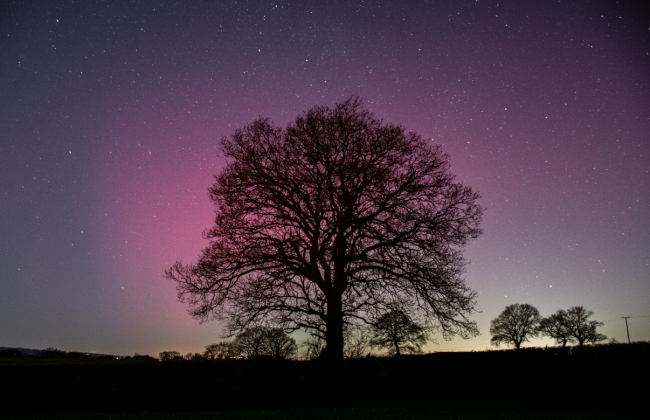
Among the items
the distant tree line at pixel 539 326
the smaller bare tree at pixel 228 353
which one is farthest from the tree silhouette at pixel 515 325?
the smaller bare tree at pixel 228 353

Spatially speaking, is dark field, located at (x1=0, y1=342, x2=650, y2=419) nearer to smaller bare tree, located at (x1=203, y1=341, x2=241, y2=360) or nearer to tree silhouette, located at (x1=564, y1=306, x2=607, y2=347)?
smaller bare tree, located at (x1=203, y1=341, x2=241, y2=360)

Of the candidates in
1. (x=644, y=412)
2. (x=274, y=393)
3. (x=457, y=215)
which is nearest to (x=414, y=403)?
(x=274, y=393)

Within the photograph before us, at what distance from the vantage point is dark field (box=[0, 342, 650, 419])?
460 inches

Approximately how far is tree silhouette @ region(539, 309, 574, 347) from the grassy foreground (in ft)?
174

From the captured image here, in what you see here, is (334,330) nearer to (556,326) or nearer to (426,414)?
(426,414)

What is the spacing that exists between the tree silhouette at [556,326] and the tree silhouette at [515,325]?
1.01 m

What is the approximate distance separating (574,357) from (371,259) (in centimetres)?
761

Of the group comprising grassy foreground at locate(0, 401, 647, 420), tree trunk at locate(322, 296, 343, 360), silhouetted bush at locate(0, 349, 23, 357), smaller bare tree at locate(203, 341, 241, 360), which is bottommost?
silhouetted bush at locate(0, 349, 23, 357)

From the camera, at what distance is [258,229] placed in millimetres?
14219

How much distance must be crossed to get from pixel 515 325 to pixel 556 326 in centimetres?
551

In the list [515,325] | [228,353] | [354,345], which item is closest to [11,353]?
[228,353]

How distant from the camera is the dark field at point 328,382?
38.3 feet

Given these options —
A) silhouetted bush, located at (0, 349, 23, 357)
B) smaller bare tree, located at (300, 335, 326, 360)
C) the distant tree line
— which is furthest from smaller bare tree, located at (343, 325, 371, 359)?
the distant tree line

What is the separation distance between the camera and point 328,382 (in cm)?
1247
